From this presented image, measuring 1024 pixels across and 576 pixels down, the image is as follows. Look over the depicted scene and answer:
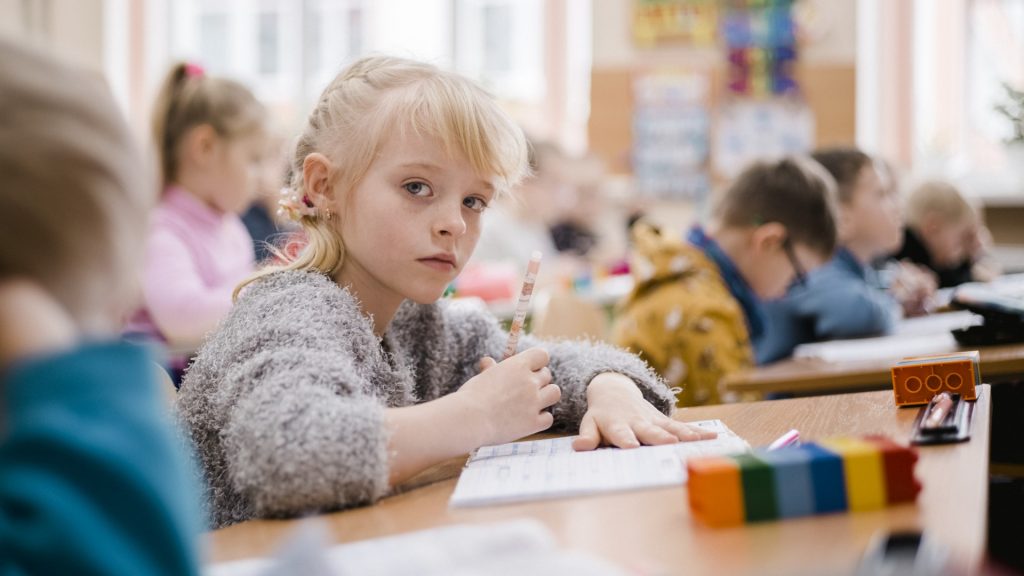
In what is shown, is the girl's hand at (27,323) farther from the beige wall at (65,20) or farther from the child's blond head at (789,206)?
the beige wall at (65,20)

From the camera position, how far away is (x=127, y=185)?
1.93ft

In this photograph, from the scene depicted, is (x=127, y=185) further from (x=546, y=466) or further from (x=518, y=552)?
(x=546, y=466)

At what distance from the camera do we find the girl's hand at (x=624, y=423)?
1.10 meters

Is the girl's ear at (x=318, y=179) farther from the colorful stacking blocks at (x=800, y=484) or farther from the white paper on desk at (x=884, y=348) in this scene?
the white paper on desk at (x=884, y=348)

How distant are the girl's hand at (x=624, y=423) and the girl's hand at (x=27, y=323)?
662mm

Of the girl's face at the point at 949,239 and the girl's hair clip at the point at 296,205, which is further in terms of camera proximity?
the girl's face at the point at 949,239

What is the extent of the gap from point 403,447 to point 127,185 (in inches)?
17.8

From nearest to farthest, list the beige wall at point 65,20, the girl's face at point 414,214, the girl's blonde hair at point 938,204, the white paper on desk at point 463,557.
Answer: the white paper on desk at point 463,557 < the girl's face at point 414,214 < the girl's blonde hair at point 938,204 < the beige wall at point 65,20

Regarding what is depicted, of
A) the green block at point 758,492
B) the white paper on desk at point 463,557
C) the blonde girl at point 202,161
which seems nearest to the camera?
the white paper on desk at point 463,557

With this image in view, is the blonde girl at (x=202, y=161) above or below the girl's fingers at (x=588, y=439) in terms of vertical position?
above

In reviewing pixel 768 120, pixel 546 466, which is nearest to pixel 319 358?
pixel 546 466

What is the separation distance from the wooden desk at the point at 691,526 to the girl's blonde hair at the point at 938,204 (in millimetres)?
3630

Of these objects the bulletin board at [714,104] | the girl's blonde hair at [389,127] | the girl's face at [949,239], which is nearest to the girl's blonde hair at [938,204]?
the girl's face at [949,239]

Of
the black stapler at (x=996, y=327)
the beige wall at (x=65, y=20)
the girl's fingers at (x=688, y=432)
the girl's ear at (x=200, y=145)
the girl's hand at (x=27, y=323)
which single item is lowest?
the black stapler at (x=996, y=327)
